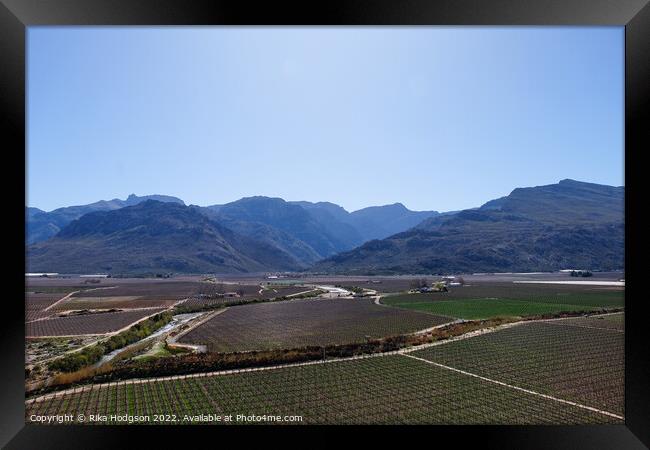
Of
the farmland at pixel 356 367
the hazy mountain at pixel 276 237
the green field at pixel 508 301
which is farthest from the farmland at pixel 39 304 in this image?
the hazy mountain at pixel 276 237

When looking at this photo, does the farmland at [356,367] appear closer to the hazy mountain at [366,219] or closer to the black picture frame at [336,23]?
the black picture frame at [336,23]

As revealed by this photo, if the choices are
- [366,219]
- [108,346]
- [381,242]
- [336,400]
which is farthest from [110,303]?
[366,219]

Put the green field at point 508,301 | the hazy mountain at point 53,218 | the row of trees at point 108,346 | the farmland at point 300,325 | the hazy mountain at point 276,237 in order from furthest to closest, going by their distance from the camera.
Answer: the hazy mountain at point 53,218 < the hazy mountain at point 276,237 < the green field at point 508,301 < the farmland at point 300,325 < the row of trees at point 108,346

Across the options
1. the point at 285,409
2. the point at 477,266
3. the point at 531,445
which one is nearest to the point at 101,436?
the point at 531,445

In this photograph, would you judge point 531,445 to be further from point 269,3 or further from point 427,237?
point 427,237

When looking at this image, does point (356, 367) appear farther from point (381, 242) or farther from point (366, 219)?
point (366, 219)
